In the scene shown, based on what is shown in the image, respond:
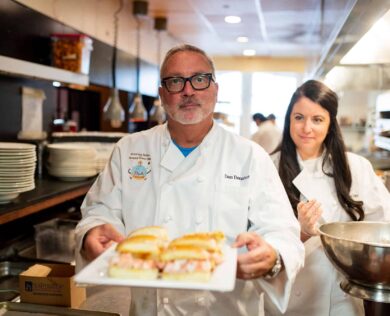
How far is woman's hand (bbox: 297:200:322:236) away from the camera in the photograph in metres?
1.81

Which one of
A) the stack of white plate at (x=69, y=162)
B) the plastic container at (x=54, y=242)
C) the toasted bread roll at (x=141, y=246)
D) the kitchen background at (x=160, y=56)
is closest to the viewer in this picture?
the toasted bread roll at (x=141, y=246)

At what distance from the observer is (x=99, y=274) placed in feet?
3.63

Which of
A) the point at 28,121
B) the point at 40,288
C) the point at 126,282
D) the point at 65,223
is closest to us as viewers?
the point at 126,282

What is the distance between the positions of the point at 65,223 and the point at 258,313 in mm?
1393

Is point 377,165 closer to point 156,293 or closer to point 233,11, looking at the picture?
point 233,11

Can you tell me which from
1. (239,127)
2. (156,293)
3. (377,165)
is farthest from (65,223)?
(239,127)

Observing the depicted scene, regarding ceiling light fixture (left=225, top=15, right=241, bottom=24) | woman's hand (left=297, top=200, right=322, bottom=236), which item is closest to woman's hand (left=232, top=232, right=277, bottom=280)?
woman's hand (left=297, top=200, right=322, bottom=236)

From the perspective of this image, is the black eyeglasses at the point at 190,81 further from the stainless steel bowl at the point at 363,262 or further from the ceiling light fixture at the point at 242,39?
the ceiling light fixture at the point at 242,39

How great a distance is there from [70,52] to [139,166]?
185 cm

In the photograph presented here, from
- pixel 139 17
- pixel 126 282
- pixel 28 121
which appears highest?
pixel 139 17

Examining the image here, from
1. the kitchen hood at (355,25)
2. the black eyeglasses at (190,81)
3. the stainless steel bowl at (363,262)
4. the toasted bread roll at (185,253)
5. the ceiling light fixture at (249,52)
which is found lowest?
the stainless steel bowl at (363,262)

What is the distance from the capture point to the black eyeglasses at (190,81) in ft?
5.36

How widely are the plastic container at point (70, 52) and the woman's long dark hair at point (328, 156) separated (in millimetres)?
1691

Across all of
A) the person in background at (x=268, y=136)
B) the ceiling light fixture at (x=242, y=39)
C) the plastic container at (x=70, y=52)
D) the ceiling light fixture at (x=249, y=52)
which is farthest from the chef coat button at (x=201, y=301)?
the ceiling light fixture at (x=249, y=52)
